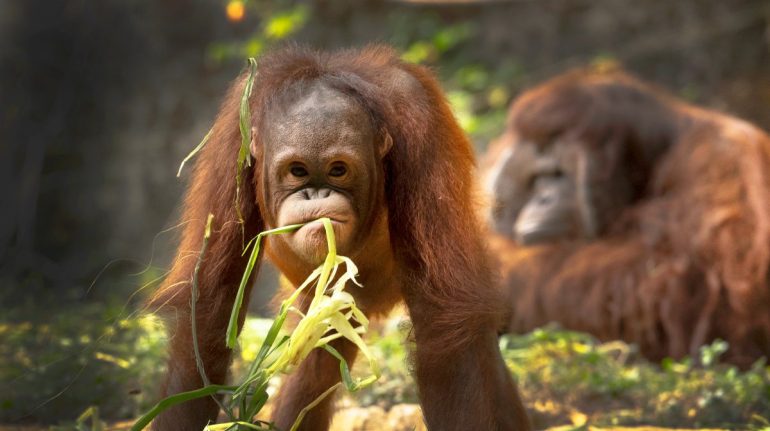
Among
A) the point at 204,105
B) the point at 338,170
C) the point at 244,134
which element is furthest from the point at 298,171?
the point at 204,105

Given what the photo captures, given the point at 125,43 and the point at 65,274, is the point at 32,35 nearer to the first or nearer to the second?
the point at 65,274

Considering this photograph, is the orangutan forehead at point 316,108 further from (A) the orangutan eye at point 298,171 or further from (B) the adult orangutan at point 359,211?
(A) the orangutan eye at point 298,171

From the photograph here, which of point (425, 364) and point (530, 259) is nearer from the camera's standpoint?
point (425, 364)

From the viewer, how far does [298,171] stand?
2.78 m

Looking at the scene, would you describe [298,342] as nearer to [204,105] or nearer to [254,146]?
[254,146]

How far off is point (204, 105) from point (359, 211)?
6.31 meters

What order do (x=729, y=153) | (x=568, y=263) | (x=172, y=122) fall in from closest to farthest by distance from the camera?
(x=729, y=153) → (x=568, y=263) → (x=172, y=122)

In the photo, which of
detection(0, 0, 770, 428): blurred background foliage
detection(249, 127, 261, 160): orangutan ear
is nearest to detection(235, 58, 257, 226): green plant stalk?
detection(249, 127, 261, 160): orangutan ear

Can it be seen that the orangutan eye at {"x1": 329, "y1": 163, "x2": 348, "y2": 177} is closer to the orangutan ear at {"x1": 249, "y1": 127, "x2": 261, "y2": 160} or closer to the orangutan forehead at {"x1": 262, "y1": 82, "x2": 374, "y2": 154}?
the orangutan forehead at {"x1": 262, "y1": 82, "x2": 374, "y2": 154}

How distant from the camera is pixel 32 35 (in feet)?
17.1

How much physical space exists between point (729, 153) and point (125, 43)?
180 inches

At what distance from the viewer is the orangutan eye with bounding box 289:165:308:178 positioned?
2.78 m

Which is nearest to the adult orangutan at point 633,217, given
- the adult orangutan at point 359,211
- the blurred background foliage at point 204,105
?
the blurred background foliage at point 204,105

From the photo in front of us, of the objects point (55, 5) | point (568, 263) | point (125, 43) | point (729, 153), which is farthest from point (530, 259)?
point (125, 43)
